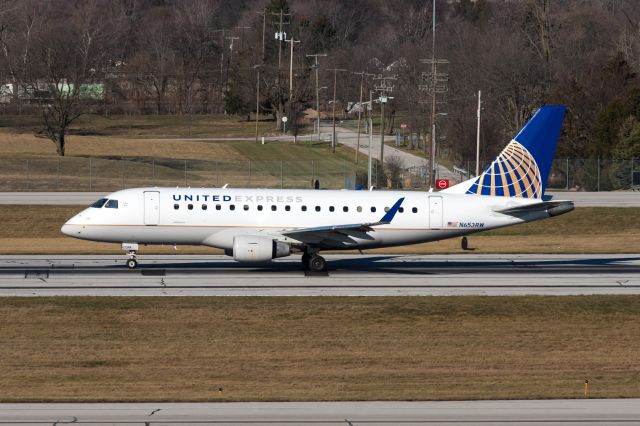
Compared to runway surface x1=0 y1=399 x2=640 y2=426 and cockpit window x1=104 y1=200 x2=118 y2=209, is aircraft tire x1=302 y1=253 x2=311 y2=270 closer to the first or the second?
cockpit window x1=104 y1=200 x2=118 y2=209

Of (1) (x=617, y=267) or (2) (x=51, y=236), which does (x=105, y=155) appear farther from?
(1) (x=617, y=267)

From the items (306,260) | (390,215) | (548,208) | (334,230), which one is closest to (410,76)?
(548,208)

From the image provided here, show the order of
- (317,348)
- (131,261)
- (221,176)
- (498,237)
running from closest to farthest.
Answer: (317,348) → (131,261) → (498,237) → (221,176)

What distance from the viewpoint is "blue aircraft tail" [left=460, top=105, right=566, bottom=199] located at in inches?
1807

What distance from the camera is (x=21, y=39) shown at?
583 ft

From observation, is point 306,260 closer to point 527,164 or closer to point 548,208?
point 548,208

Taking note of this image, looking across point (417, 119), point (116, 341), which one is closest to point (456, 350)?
point (116, 341)

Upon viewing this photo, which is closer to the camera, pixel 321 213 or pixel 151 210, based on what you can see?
pixel 151 210

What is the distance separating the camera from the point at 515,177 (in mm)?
45875

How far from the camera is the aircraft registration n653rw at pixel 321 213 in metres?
42.7

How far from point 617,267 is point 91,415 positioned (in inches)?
1208

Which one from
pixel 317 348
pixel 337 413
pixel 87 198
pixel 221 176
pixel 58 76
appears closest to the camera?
pixel 337 413

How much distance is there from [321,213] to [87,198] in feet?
118

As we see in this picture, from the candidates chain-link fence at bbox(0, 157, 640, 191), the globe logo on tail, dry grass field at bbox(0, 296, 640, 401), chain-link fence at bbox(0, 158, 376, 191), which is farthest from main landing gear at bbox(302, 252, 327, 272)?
chain-link fence at bbox(0, 157, 640, 191)
